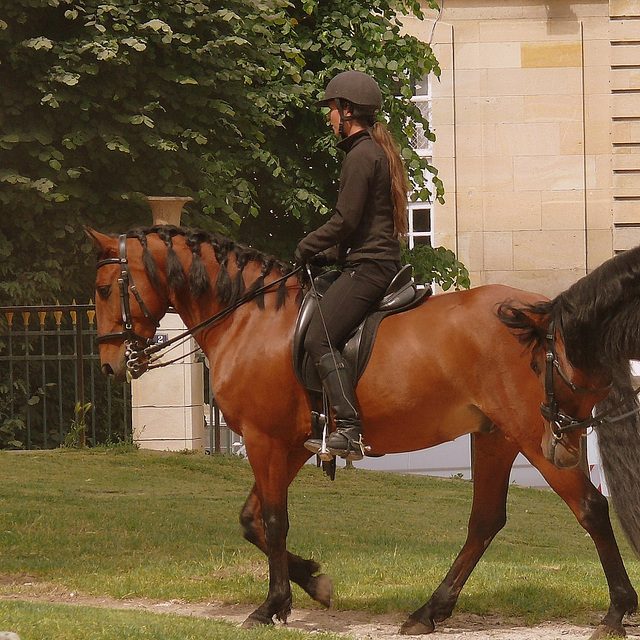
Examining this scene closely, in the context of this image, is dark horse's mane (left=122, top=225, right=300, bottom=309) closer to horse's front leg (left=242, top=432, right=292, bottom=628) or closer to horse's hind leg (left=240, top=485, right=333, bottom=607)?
horse's front leg (left=242, top=432, right=292, bottom=628)

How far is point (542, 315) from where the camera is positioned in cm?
657

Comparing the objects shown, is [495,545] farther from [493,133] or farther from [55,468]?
[493,133]

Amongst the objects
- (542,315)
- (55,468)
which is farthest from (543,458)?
(55,468)

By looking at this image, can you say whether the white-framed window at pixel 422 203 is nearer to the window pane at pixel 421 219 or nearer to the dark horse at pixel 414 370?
the window pane at pixel 421 219

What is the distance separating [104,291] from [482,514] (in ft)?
8.30

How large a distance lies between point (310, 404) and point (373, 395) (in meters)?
0.37

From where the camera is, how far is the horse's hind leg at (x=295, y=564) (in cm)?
720

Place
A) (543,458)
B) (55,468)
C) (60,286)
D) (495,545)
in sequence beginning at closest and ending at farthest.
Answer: (543,458), (495,545), (55,468), (60,286)

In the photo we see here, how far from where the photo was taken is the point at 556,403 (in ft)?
21.2

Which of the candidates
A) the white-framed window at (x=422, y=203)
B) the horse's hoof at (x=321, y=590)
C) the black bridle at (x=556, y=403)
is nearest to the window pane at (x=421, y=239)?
the white-framed window at (x=422, y=203)

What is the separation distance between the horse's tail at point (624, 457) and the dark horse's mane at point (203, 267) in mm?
1942

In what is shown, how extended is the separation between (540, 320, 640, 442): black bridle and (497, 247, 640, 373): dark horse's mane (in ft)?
0.24

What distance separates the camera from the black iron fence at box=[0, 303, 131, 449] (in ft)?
47.8

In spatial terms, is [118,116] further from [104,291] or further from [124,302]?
[124,302]
